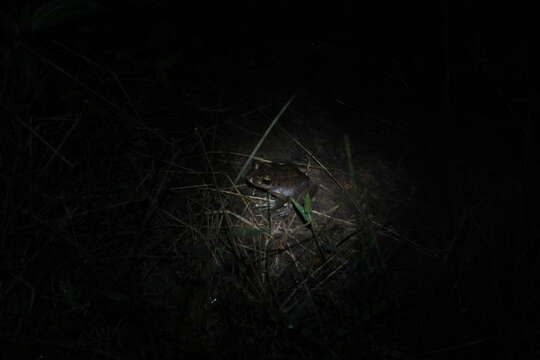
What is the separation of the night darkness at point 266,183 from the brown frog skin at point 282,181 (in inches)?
0.6

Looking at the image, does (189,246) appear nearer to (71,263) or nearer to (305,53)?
(71,263)

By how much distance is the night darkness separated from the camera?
1887 mm

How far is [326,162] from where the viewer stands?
2.85 meters

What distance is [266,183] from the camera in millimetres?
2617

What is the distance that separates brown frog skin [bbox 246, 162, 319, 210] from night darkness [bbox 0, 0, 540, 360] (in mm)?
15

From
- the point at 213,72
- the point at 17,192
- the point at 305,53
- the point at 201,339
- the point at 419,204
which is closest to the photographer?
the point at 201,339

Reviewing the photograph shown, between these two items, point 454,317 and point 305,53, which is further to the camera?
point 305,53

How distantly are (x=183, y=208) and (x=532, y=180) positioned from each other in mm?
2145

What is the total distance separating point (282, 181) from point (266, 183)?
0.11 metres

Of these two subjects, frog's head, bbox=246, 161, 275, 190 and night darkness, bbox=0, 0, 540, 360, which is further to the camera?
frog's head, bbox=246, 161, 275, 190

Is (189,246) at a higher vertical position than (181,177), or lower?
lower

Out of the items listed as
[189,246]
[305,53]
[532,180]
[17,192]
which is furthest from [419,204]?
[17,192]

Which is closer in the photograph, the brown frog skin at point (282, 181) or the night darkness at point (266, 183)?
the night darkness at point (266, 183)

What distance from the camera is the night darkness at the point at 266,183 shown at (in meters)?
1.89
